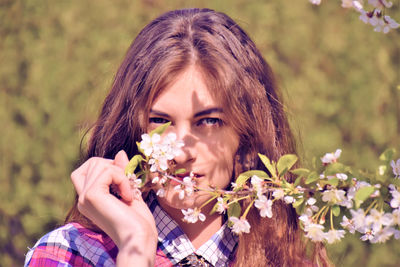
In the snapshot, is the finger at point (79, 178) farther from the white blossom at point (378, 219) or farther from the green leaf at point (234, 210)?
the white blossom at point (378, 219)

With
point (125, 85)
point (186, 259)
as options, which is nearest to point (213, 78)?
point (125, 85)

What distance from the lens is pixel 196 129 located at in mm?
1882

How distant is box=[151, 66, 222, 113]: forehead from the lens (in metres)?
1.86

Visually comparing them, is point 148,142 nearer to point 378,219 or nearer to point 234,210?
point 234,210

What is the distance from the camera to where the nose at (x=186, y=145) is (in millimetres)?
1787

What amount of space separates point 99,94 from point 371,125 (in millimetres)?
1697

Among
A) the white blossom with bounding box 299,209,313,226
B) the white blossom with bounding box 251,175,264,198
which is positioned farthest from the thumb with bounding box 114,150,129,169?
the white blossom with bounding box 299,209,313,226

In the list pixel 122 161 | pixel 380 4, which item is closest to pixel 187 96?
pixel 122 161

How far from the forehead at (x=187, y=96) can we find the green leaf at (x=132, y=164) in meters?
0.32

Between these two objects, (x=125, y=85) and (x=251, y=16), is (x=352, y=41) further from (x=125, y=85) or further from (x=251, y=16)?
(x=125, y=85)

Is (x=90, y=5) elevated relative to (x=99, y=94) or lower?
elevated

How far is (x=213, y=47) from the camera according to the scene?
210cm

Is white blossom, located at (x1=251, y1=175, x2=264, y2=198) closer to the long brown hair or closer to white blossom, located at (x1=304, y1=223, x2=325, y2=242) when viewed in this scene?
white blossom, located at (x1=304, y1=223, x2=325, y2=242)

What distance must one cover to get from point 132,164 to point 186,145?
273 mm
